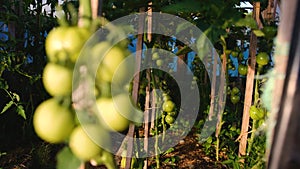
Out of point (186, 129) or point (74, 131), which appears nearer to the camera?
point (74, 131)

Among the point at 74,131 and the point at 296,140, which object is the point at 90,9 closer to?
the point at 74,131

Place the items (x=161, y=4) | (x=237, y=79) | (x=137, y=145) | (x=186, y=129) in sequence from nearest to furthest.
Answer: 1. (x=161, y=4)
2. (x=137, y=145)
3. (x=186, y=129)
4. (x=237, y=79)

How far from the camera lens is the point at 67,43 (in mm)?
562

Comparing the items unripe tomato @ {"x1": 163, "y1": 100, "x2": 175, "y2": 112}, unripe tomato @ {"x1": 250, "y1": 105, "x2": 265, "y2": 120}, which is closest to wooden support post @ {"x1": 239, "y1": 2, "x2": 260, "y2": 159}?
unripe tomato @ {"x1": 250, "y1": 105, "x2": 265, "y2": 120}

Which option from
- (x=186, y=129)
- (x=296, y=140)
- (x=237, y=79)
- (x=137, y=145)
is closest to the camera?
(x=296, y=140)

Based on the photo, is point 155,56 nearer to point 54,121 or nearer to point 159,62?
point 159,62

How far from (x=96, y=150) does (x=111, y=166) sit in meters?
0.05

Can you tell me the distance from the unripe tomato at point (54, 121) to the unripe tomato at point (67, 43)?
0.07 metres

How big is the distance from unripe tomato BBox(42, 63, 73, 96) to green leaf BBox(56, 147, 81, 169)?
0.10m

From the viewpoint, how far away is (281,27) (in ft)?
1.64

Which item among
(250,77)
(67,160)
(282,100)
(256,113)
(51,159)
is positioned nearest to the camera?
(282,100)

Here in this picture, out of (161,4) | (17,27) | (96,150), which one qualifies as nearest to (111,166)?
(96,150)

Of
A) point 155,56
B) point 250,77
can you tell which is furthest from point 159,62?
point 250,77

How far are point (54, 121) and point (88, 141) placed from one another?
0.06 metres
